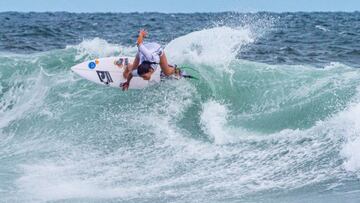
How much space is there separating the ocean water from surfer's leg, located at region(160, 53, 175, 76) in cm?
42

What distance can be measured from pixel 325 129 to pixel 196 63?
3513 millimetres

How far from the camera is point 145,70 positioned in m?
10.2

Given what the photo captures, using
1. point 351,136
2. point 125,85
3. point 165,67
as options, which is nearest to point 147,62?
point 165,67

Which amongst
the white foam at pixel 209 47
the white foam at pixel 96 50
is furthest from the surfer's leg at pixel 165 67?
the white foam at pixel 96 50

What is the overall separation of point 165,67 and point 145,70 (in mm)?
368

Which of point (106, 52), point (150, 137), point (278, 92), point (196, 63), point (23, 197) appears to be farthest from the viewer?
point (106, 52)

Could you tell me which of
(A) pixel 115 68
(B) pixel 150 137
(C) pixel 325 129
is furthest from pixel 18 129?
(C) pixel 325 129

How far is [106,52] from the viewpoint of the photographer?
47.5 ft

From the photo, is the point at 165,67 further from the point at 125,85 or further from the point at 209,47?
the point at 209,47

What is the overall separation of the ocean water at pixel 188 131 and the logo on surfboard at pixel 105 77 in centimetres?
55

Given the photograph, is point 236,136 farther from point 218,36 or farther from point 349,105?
point 218,36

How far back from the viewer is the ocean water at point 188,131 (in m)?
7.33

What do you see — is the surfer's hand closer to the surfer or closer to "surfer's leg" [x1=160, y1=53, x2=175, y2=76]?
the surfer

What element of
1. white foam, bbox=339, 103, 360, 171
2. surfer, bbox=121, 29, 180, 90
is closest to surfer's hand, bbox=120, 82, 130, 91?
surfer, bbox=121, 29, 180, 90
